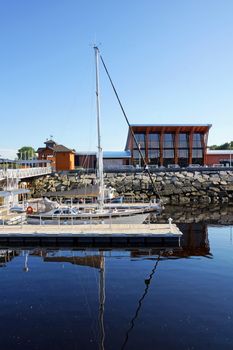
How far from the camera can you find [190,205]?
5403 centimetres

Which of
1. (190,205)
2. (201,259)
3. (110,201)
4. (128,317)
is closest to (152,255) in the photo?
(201,259)

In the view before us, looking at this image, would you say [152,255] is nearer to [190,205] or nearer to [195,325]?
[195,325]

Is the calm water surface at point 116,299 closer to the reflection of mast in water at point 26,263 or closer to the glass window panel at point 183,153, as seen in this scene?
the reflection of mast in water at point 26,263

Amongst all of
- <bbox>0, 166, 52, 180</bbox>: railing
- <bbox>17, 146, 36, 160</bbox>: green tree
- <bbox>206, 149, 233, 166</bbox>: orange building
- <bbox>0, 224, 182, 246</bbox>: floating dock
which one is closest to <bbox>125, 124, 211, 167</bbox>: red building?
<bbox>206, 149, 233, 166</bbox>: orange building

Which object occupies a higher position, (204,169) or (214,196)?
(204,169)

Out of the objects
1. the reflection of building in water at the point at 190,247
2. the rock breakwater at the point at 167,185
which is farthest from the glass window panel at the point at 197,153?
the reflection of building in water at the point at 190,247

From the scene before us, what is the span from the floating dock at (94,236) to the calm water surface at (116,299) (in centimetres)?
126

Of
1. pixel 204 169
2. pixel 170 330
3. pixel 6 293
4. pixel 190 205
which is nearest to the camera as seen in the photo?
pixel 170 330

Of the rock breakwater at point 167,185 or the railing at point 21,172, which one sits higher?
the railing at point 21,172

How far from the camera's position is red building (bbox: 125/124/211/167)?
90.2m

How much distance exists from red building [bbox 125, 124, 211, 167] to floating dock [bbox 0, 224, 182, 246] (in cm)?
6316

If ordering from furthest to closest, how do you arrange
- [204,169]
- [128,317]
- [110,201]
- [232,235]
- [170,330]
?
[204,169] < [110,201] < [232,235] < [128,317] < [170,330]

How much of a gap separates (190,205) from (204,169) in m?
20.3

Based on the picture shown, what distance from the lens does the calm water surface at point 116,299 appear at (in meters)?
11.9
